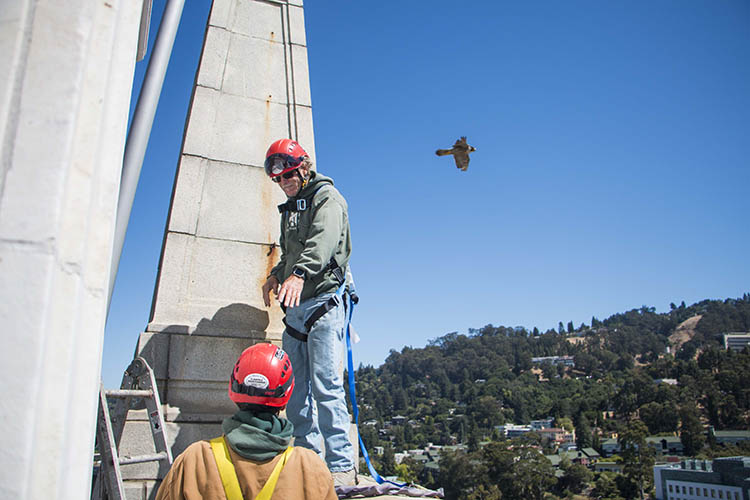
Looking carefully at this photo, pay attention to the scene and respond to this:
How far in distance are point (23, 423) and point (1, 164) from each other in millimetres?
392

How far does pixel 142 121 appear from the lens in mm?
2551

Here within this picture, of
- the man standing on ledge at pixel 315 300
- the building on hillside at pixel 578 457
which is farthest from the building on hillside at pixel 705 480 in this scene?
the man standing on ledge at pixel 315 300

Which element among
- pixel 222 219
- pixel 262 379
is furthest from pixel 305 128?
pixel 262 379

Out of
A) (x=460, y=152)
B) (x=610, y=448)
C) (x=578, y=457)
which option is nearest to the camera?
(x=460, y=152)

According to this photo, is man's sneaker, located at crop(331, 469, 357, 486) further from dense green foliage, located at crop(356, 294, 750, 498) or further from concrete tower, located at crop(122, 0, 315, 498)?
dense green foliage, located at crop(356, 294, 750, 498)

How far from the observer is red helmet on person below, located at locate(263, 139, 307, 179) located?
462 centimetres

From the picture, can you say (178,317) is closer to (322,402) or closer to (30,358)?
(322,402)

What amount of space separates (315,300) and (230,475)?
7.32ft

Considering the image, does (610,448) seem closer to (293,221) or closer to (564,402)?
(564,402)

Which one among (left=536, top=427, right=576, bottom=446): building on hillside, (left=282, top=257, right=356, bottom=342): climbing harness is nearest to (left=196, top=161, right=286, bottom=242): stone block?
(left=282, top=257, right=356, bottom=342): climbing harness

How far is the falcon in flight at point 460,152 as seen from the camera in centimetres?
852

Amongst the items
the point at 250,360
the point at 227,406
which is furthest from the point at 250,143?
the point at 250,360

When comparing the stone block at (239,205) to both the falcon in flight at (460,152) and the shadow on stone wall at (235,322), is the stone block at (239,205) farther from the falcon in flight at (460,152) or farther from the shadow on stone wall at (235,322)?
the falcon in flight at (460,152)

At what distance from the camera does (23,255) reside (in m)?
0.84
